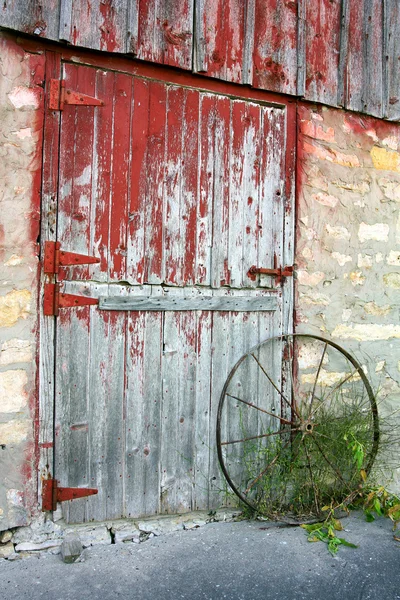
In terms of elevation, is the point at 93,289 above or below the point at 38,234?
below

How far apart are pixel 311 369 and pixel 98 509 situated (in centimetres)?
156

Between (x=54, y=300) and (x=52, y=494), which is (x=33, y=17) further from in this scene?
(x=52, y=494)

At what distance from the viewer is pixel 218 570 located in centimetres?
285

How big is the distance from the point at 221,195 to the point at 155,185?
1.40 ft

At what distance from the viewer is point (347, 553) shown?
3.11 m

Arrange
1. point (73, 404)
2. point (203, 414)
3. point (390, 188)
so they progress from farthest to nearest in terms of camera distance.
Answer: point (390, 188) → point (203, 414) → point (73, 404)

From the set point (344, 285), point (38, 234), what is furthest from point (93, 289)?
point (344, 285)

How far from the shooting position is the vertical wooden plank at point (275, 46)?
11.6 ft

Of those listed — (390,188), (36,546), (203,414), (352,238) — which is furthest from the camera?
(390,188)

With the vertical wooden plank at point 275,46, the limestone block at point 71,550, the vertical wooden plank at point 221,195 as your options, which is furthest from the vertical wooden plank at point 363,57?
the limestone block at point 71,550

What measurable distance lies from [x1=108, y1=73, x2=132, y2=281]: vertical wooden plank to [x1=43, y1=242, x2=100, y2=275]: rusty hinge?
8.2 inches

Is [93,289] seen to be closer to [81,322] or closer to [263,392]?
[81,322]

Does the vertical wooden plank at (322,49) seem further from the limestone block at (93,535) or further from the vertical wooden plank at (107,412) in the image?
the limestone block at (93,535)

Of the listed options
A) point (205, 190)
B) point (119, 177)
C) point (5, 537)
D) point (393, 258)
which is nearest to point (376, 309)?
point (393, 258)
